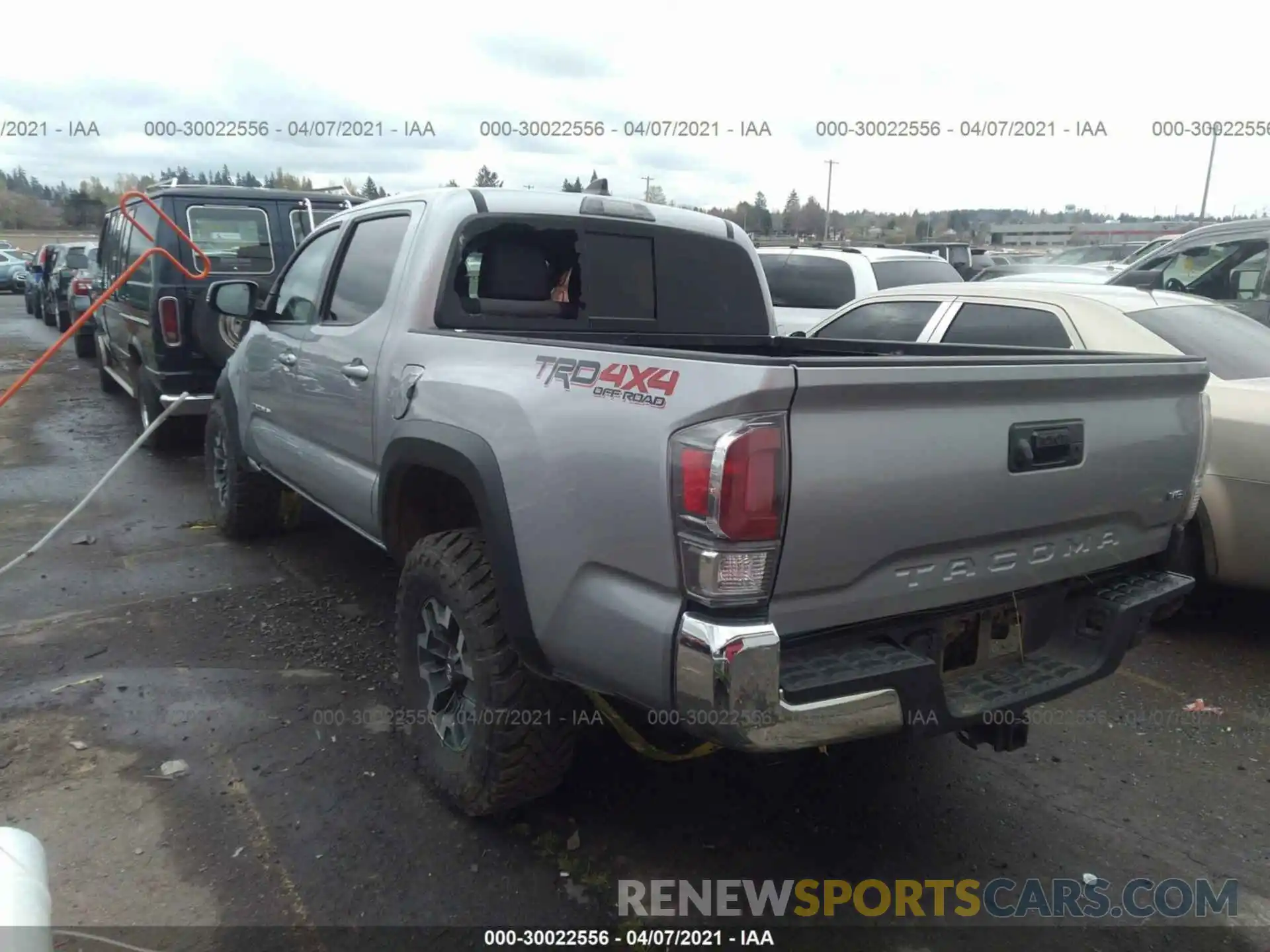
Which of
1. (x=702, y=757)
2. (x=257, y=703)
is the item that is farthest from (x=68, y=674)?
(x=702, y=757)

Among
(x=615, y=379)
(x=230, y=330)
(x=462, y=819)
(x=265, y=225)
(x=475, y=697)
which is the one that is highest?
(x=265, y=225)

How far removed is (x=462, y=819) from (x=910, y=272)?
364 inches

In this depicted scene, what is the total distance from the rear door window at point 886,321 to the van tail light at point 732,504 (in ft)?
11.4

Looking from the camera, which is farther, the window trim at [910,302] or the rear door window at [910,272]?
the rear door window at [910,272]

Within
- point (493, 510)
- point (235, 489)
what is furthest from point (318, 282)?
point (493, 510)

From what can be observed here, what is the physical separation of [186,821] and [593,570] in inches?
67.2

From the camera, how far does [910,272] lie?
10797mm

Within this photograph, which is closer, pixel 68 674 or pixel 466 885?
pixel 466 885

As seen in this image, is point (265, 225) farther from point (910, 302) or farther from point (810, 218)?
point (810, 218)

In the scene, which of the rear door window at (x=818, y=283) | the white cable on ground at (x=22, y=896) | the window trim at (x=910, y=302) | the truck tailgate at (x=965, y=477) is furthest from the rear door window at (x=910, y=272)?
the white cable on ground at (x=22, y=896)

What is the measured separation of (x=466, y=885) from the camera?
276cm

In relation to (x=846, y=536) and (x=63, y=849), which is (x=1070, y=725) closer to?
(x=846, y=536)

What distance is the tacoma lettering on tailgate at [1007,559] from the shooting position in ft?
7.90

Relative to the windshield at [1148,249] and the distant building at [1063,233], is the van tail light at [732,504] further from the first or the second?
the distant building at [1063,233]
